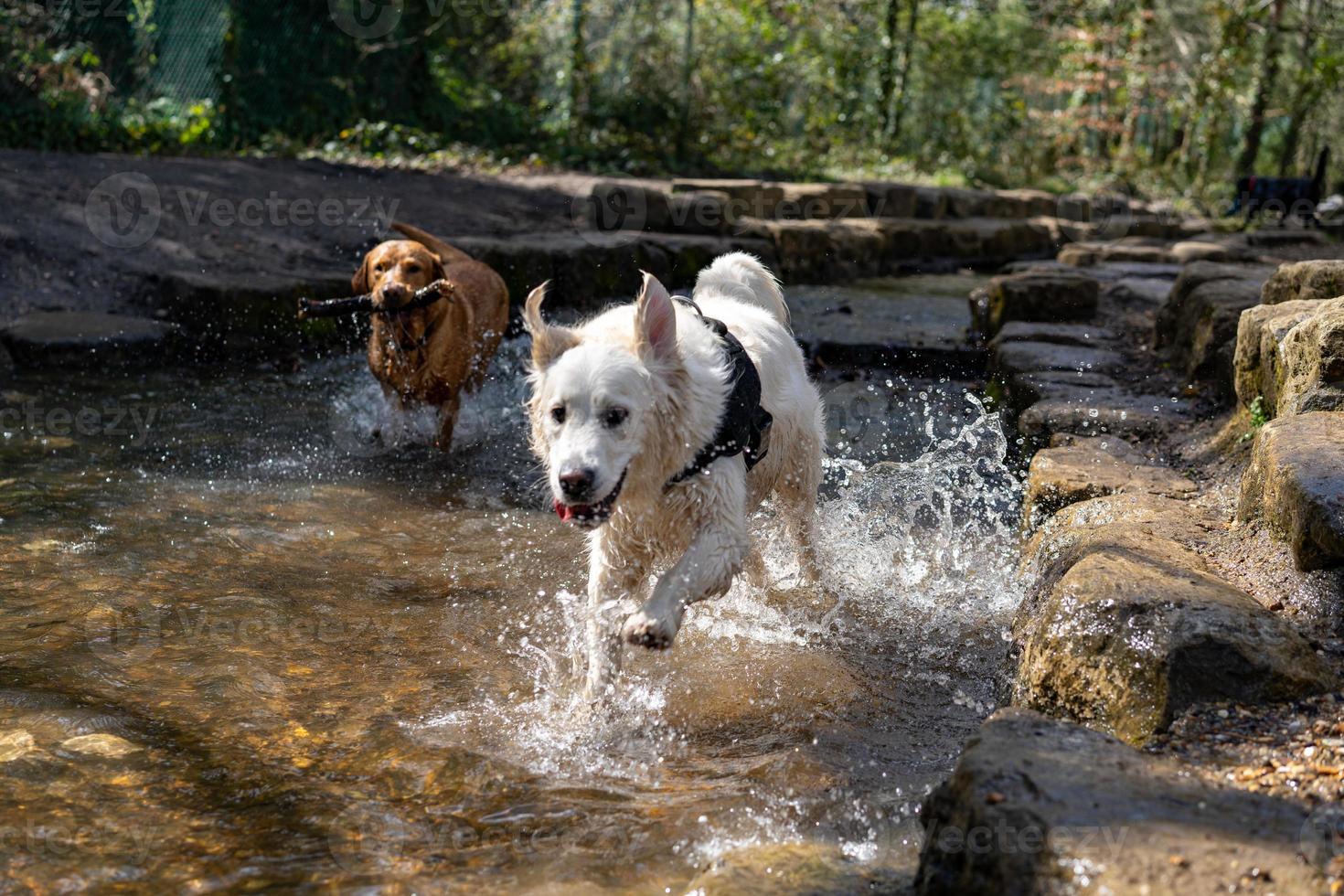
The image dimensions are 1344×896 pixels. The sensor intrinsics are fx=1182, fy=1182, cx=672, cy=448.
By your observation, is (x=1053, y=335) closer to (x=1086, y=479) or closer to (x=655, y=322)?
(x=1086, y=479)

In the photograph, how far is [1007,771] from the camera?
223 centimetres

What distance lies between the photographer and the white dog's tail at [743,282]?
16.0 feet

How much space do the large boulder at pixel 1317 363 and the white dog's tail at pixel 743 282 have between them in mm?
1968

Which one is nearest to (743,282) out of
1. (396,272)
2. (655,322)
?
(655,322)

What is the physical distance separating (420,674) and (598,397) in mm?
1211

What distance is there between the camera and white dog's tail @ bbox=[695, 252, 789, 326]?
4.89 meters

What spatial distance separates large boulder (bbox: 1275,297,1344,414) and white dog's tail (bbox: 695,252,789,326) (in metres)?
1.97

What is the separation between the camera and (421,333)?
6910 mm

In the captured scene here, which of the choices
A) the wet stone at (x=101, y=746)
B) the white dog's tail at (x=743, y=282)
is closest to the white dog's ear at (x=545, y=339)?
the white dog's tail at (x=743, y=282)

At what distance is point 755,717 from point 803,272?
27.6 ft

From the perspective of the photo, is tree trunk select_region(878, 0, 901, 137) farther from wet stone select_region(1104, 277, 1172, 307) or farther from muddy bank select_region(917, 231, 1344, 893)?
muddy bank select_region(917, 231, 1344, 893)

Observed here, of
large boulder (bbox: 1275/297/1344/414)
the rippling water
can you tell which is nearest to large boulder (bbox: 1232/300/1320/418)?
large boulder (bbox: 1275/297/1344/414)

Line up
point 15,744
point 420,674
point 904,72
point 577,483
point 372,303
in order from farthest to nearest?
point 904,72 < point 372,303 < point 420,674 < point 577,483 < point 15,744

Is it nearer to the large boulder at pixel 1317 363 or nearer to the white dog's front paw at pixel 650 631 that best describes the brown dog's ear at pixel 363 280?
the white dog's front paw at pixel 650 631
